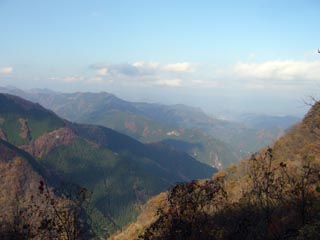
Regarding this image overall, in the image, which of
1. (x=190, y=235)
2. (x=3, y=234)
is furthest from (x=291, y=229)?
(x=3, y=234)

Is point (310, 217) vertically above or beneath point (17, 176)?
above

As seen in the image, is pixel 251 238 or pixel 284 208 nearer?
pixel 251 238

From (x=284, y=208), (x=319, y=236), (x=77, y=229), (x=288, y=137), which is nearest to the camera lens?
(x=319, y=236)

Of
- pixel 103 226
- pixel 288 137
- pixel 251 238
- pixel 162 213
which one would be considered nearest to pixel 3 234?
pixel 162 213

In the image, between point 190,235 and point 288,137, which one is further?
point 288,137

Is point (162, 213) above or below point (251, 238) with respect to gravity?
above

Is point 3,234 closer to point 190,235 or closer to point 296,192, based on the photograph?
point 190,235

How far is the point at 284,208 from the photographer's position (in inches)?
979

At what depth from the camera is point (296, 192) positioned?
1677cm

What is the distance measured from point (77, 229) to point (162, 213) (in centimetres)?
389

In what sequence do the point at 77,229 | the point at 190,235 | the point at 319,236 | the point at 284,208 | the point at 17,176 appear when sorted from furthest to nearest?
the point at 17,176 → the point at 284,208 → the point at 190,235 → the point at 77,229 → the point at 319,236

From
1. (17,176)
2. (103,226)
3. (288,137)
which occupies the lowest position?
(103,226)

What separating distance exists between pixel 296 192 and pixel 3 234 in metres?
13.7

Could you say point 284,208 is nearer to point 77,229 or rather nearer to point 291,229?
point 291,229
